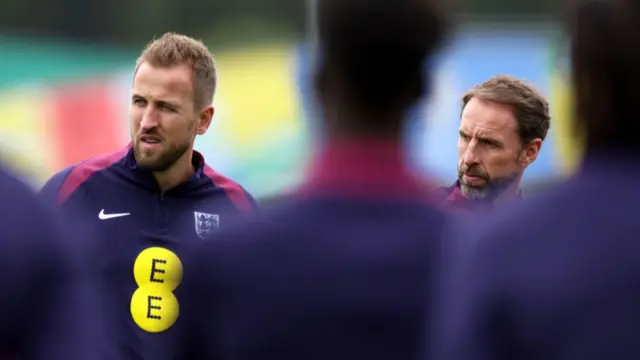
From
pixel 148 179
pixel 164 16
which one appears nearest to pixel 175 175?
pixel 148 179

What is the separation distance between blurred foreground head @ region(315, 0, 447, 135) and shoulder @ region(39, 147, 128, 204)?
2949mm

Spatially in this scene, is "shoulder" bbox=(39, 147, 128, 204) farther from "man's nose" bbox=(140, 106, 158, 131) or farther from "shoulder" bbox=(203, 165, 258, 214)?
"shoulder" bbox=(203, 165, 258, 214)

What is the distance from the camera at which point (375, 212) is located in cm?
216

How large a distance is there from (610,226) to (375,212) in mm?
400

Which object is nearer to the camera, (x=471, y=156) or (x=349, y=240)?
(x=349, y=240)

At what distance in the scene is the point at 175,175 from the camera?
17.3ft

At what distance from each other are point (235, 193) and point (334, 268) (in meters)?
3.27

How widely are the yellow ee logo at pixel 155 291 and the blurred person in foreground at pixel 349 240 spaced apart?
265 centimetres

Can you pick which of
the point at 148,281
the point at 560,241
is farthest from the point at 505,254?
the point at 148,281

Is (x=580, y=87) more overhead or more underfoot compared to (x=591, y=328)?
more overhead

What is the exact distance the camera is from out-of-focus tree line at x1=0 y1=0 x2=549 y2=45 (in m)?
17.5

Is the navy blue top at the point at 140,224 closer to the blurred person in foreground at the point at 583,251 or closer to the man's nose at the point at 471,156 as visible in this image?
the man's nose at the point at 471,156

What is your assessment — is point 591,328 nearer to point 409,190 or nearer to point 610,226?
point 610,226

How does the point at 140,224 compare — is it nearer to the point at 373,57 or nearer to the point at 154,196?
the point at 154,196
